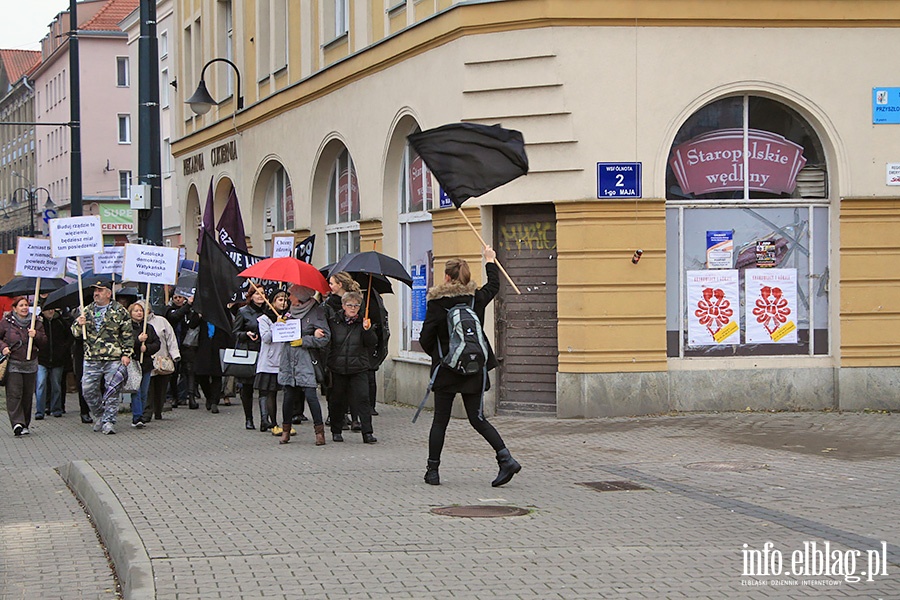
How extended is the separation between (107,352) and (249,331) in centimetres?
168

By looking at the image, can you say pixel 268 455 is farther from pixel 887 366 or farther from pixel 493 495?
pixel 887 366

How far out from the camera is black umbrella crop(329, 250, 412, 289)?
47.1 feet

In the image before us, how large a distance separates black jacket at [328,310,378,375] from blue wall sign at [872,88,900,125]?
692 cm

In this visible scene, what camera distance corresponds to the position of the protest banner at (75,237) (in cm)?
1675

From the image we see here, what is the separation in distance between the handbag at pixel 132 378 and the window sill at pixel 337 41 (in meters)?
7.39

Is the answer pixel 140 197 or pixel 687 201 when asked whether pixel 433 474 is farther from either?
pixel 140 197

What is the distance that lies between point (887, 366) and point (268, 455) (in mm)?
7782

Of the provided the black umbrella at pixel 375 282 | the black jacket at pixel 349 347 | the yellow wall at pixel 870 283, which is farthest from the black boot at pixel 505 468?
the yellow wall at pixel 870 283

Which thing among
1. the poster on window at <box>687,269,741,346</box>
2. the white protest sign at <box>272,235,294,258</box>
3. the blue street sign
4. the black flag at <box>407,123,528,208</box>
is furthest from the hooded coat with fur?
the white protest sign at <box>272,235,294,258</box>

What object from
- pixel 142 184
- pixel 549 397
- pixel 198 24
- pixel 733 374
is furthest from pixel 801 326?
pixel 198 24

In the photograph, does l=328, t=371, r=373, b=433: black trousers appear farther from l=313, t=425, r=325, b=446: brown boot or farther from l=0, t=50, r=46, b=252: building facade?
l=0, t=50, r=46, b=252: building facade

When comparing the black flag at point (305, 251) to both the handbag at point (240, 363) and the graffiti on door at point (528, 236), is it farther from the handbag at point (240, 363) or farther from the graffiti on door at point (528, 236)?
the graffiti on door at point (528, 236)

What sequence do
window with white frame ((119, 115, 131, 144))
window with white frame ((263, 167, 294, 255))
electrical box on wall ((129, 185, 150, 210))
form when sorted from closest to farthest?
electrical box on wall ((129, 185, 150, 210)), window with white frame ((263, 167, 294, 255)), window with white frame ((119, 115, 131, 144))

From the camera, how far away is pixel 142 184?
755 inches
